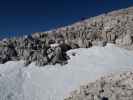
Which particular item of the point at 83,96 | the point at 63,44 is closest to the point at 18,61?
the point at 63,44

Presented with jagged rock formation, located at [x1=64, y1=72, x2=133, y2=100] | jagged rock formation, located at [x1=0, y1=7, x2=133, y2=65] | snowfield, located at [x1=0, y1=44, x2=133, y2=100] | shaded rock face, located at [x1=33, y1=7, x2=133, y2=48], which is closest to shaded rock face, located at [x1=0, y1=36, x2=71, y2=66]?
jagged rock formation, located at [x1=0, y1=7, x2=133, y2=65]

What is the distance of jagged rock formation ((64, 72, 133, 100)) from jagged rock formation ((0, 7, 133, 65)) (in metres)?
15.4

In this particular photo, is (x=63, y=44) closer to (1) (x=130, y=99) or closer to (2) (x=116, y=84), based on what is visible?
(2) (x=116, y=84)

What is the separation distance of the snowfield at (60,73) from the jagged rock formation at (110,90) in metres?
5.14

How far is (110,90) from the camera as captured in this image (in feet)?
62.8

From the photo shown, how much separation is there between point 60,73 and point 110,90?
40.8 ft

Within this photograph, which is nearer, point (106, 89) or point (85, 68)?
point (106, 89)

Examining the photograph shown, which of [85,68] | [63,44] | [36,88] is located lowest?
[36,88]

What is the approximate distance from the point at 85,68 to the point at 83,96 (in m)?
12.7

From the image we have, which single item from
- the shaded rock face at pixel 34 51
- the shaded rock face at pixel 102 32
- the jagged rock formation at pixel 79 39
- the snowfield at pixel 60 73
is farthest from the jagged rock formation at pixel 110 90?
the shaded rock face at pixel 102 32

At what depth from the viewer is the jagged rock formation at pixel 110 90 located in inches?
714

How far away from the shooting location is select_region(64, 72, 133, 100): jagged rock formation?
1814cm

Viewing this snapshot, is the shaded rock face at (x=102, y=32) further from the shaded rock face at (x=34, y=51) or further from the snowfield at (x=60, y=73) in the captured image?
the shaded rock face at (x=34, y=51)

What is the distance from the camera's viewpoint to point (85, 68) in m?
31.6
